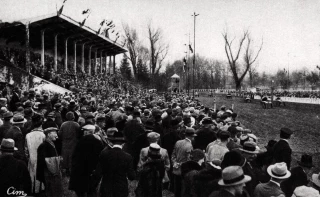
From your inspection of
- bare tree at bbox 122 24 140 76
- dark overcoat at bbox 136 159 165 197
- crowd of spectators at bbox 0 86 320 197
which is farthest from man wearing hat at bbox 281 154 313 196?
bare tree at bbox 122 24 140 76

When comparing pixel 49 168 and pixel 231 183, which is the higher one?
pixel 231 183

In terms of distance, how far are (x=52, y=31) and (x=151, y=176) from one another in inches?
1084

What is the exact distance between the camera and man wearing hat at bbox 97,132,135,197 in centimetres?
496

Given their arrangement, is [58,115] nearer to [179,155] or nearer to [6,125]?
[6,125]

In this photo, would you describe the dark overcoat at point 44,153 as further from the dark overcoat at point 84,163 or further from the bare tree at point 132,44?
the bare tree at point 132,44

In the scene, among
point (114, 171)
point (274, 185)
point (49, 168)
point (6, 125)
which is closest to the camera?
point (274, 185)

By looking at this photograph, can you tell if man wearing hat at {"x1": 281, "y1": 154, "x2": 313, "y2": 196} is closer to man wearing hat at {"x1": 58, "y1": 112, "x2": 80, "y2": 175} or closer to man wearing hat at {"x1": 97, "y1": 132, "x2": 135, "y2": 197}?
man wearing hat at {"x1": 97, "y1": 132, "x2": 135, "y2": 197}

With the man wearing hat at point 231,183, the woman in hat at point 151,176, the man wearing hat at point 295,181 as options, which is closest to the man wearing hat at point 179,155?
the woman in hat at point 151,176

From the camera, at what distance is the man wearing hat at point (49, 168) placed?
5910mm

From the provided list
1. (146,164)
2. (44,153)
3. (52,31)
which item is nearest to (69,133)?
(44,153)

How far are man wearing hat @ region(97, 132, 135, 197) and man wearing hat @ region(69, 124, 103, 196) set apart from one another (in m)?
0.74

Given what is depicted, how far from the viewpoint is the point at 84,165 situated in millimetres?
5727

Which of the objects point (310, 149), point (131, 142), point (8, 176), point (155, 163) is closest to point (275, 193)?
point (155, 163)

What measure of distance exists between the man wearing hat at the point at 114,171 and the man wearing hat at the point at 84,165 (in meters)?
0.74
